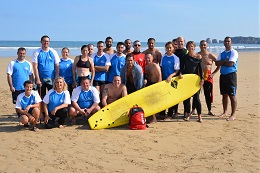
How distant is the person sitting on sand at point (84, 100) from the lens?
19.5ft

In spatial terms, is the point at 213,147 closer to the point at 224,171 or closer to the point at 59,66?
the point at 224,171

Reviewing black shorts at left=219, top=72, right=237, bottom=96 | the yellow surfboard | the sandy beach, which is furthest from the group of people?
the sandy beach

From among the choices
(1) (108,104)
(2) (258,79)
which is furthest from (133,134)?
(2) (258,79)

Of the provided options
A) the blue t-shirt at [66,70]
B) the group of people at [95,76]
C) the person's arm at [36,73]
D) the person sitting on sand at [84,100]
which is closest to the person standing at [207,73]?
the group of people at [95,76]

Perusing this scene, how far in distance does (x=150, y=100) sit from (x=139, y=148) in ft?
6.04

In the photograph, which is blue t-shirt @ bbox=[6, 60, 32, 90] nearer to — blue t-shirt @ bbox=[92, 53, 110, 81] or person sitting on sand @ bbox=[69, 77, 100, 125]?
person sitting on sand @ bbox=[69, 77, 100, 125]

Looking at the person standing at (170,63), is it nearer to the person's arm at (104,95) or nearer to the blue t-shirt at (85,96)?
the person's arm at (104,95)

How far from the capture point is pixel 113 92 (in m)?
6.35

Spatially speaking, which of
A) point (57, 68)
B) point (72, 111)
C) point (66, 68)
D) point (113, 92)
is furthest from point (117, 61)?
point (72, 111)

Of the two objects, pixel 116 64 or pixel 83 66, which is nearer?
pixel 83 66

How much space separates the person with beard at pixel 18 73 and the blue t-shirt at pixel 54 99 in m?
0.67

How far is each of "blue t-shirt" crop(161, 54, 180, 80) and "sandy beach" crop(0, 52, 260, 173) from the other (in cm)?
104

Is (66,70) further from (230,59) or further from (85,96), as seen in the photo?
(230,59)

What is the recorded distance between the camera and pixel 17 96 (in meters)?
5.90
